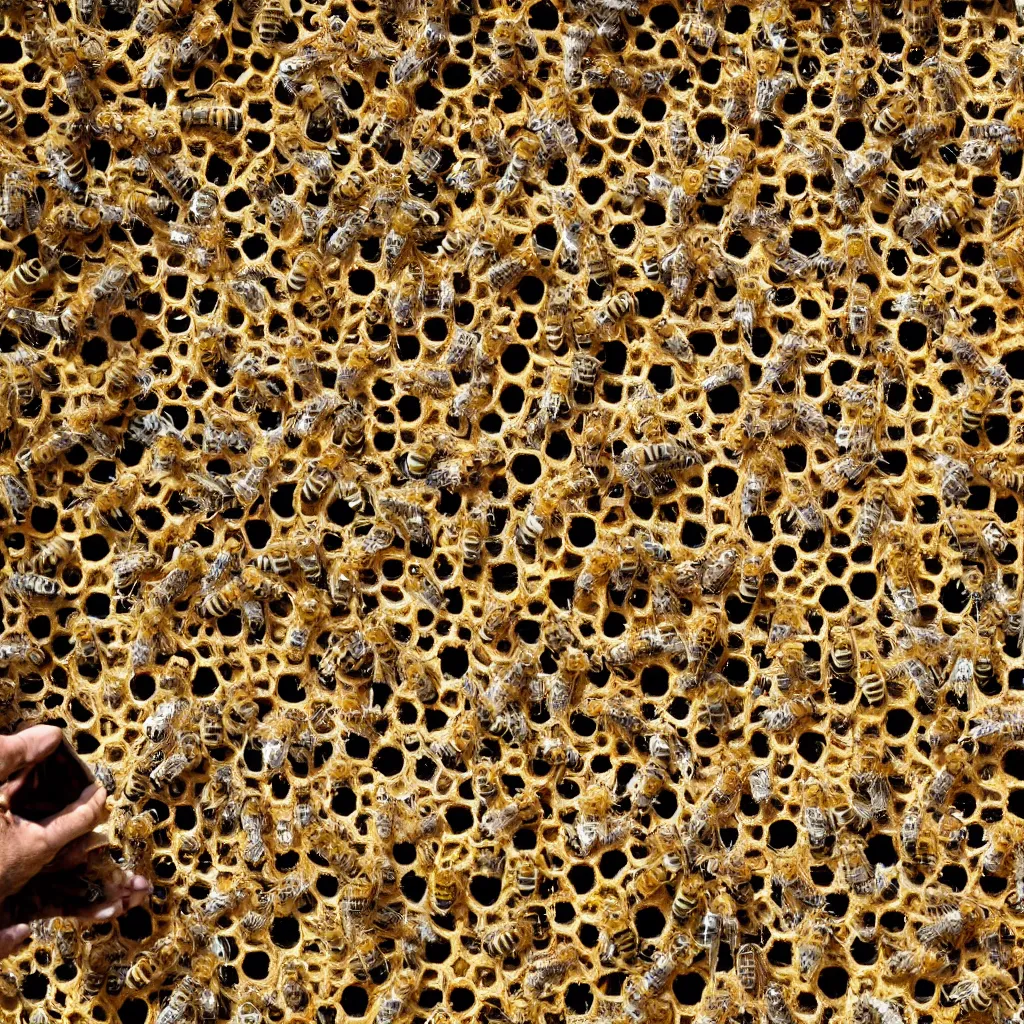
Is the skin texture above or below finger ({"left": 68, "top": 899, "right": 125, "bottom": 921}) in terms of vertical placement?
above

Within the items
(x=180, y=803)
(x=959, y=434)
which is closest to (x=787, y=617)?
(x=959, y=434)

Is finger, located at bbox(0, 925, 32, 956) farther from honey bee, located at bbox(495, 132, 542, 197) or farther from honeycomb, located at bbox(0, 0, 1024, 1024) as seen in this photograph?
honey bee, located at bbox(495, 132, 542, 197)

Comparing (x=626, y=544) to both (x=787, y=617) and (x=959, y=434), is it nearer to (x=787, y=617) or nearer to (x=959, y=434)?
(x=787, y=617)

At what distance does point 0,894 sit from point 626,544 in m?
0.97

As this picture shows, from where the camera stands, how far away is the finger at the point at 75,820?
1819 mm

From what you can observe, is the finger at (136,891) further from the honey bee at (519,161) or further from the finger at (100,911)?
the honey bee at (519,161)

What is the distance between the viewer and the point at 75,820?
1844mm

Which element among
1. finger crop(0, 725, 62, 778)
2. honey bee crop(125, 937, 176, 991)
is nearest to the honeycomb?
honey bee crop(125, 937, 176, 991)

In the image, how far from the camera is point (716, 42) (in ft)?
6.57

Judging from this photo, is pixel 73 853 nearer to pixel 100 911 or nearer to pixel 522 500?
pixel 100 911

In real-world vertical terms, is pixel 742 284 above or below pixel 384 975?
above

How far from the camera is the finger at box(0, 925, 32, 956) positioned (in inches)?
71.4

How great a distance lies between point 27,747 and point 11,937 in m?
0.25

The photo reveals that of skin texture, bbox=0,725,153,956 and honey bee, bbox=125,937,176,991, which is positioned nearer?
skin texture, bbox=0,725,153,956
